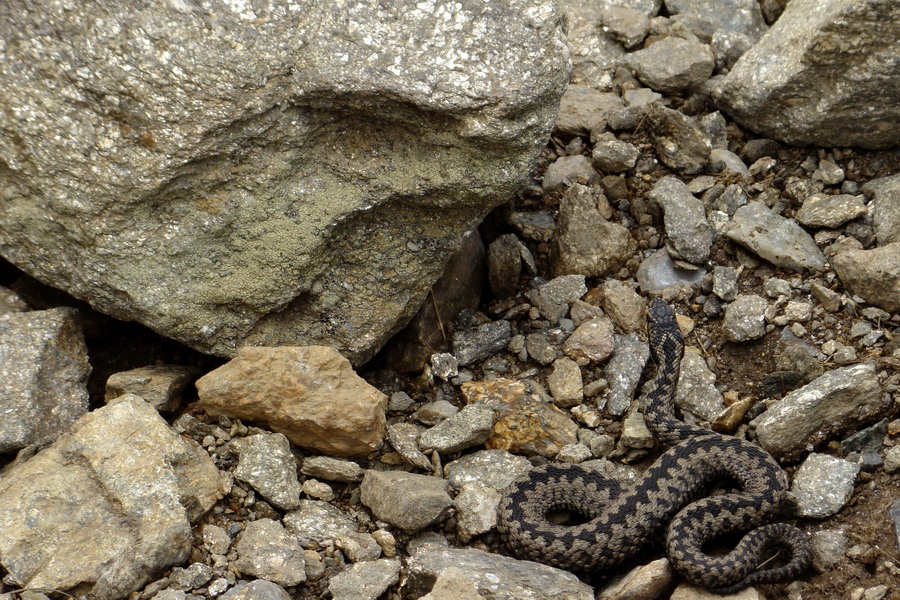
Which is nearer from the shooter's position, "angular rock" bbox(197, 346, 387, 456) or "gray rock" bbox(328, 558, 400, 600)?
"gray rock" bbox(328, 558, 400, 600)

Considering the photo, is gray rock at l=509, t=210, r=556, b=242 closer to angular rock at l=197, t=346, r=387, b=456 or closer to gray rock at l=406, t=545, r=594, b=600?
angular rock at l=197, t=346, r=387, b=456

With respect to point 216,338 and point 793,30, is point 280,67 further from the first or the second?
point 793,30

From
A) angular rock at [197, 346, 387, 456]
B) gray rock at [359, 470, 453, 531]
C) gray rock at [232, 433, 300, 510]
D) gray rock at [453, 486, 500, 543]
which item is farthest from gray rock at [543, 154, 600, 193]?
gray rock at [232, 433, 300, 510]

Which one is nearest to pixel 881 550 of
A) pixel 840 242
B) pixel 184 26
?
pixel 840 242

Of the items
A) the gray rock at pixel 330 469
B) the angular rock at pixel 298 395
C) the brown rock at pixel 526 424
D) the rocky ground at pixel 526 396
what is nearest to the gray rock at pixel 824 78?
the rocky ground at pixel 526 396

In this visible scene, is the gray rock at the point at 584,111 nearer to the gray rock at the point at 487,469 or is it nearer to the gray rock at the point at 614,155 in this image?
the gray rock at the point at 614,155
